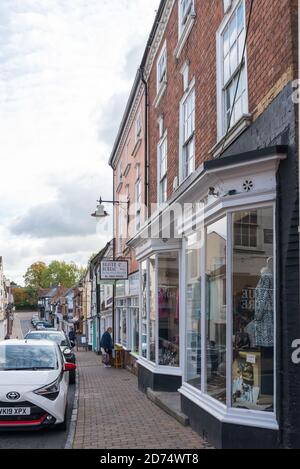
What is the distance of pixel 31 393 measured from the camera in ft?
28.2

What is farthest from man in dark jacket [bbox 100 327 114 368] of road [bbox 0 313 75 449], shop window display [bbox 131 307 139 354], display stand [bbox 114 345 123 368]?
road [bbox 0 313 75 449]

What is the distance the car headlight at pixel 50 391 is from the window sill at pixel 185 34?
7.29 m

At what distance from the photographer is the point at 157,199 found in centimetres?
1491

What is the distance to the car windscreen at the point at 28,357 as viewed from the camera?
9789mm

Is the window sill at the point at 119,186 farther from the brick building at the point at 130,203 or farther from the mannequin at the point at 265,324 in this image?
the mannequin at the point at 265,324

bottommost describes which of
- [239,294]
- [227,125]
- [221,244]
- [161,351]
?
[161,351]

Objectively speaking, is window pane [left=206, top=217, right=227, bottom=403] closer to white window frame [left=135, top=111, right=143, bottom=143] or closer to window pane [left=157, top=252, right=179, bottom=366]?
window pane [left=157, top=252, right=179, bottom=366]

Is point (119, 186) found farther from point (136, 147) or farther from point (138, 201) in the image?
point (136, 147)

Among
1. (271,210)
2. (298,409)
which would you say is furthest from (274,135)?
(298,409)

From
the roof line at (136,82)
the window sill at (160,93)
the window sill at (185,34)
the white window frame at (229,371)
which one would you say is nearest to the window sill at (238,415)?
the white window frame at (229,371)

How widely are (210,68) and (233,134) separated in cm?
225

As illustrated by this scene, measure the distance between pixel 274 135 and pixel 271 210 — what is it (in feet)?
2.88

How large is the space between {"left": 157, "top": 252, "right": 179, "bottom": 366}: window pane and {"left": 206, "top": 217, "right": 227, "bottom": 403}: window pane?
10.5ft
